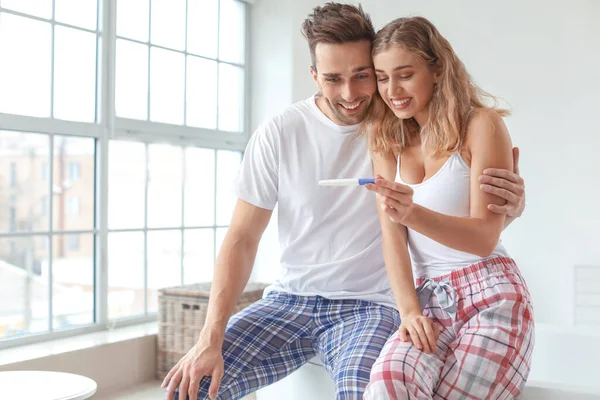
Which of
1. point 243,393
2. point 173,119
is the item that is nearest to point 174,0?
point 173,119

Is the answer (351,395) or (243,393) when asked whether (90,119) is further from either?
(351,395)

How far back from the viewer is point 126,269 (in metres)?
3.83

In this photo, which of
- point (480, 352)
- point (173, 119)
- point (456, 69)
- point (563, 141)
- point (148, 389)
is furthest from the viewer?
point (173, 119)

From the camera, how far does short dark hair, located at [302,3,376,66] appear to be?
1938 mm

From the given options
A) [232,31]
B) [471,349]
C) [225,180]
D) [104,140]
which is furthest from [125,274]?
[471,349]

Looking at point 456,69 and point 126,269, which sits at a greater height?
point 456,69

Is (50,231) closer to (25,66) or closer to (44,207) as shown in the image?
(44,207)

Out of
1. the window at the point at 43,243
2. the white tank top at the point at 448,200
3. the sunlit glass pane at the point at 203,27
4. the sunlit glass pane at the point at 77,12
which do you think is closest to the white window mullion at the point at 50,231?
A: the window at the point at 43,243

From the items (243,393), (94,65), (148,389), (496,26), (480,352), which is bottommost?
(148,389)

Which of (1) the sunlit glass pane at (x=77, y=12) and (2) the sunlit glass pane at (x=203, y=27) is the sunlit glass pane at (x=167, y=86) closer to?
(2) the sunlit glass pane at (x=203, y=27)

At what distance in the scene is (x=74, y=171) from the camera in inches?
137

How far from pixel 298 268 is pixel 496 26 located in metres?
2.54

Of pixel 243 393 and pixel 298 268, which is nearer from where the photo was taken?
pixel 243 393

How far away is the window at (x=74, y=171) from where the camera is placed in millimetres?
3473
